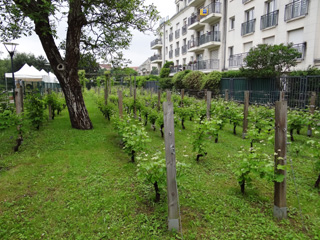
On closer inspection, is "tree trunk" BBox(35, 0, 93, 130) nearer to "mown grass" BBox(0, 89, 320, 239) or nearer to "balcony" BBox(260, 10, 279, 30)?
"mown grass" BBox(0, 89, 320, 239)

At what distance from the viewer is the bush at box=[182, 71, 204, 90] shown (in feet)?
63.1

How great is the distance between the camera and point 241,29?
68.7ft

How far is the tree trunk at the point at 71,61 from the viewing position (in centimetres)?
795

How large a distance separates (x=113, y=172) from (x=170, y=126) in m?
2.57

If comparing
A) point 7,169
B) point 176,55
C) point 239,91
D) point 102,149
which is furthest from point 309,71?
point 176,55

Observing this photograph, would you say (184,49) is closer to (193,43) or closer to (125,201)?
(193,43)

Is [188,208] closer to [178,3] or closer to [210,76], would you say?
[210,76]

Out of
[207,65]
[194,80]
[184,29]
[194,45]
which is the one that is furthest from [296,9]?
[184,29]

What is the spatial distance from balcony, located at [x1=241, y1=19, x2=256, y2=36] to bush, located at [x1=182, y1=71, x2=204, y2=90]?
17.8ft

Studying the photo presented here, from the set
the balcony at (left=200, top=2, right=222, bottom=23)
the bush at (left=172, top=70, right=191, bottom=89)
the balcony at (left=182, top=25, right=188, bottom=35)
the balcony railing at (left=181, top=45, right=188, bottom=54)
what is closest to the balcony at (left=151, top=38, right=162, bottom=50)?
the balcony at (left=182, top=25, right=188, bottom=35)

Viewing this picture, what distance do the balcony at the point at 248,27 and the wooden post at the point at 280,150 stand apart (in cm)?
1880

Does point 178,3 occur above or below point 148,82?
above

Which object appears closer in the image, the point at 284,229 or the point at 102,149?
the point at 284,229

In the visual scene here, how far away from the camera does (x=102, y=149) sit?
6.62 metres
